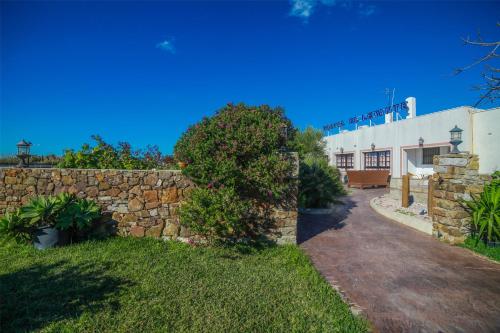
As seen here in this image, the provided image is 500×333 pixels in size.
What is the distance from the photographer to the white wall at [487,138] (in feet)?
34.6

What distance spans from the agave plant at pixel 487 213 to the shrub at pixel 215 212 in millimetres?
4761

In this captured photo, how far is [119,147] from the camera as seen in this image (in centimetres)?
698

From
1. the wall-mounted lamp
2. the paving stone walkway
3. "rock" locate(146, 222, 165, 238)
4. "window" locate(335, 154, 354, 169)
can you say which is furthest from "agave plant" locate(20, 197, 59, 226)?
"window" locate(335, 154, 354, 169)

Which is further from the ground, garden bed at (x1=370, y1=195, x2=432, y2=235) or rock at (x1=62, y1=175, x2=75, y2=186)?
rock at (x1=62, y1=175, x2=75, y2=186)

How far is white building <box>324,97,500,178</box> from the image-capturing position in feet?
36.1

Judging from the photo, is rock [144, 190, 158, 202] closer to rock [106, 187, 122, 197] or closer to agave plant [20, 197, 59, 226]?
rock [106, 187, 122, 197]

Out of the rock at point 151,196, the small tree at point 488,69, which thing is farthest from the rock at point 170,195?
the small tree at point 488,69

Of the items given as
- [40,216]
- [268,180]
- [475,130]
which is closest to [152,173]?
[40,216]

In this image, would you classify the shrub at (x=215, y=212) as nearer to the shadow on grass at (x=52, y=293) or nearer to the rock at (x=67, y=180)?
the shadow on grass at (x=52, y=293)

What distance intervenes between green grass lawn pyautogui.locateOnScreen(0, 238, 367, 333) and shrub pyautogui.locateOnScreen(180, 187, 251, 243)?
467mm

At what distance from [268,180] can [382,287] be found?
2.52 meters

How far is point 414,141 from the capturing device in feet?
47.5

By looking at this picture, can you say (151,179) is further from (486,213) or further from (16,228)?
(486,213)

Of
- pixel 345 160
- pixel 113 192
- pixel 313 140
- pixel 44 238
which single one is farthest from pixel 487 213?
pixel 345 160
